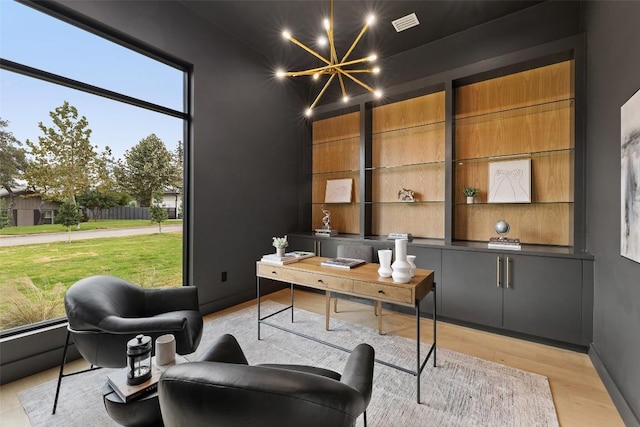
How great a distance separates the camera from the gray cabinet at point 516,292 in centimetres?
241

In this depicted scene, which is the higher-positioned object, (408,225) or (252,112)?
(252,112)

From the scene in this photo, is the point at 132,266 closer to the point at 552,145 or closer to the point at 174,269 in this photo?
the point at 174,269

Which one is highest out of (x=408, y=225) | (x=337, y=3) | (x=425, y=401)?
(x=337, y=3)

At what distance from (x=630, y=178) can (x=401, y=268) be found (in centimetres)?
141

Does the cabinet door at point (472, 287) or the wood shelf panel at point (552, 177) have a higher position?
the wood shelf panel at point (552, 177)

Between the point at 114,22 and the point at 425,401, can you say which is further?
the point at 114,22

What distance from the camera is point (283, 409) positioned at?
2.28 ft

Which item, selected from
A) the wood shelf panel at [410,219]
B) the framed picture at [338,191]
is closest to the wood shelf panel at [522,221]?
the wood shelf panel at [410,219]

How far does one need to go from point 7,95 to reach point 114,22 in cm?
110

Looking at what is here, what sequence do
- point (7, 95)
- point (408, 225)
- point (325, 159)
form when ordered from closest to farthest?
point (7, 95) < point (408, 225) < point (325, 159)

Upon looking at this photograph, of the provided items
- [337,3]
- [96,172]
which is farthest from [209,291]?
[337,3]

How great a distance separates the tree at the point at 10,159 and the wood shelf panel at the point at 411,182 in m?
3.70

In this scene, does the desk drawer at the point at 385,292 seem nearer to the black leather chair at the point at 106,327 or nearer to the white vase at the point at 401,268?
the white vase at the point at 401,268

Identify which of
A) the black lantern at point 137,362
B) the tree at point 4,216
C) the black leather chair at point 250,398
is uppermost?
the tree at point 4,216
